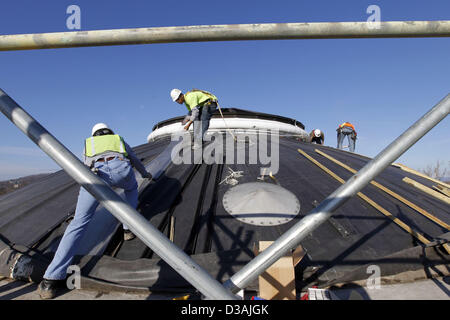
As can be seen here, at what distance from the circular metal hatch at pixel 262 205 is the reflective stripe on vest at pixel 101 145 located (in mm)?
1774

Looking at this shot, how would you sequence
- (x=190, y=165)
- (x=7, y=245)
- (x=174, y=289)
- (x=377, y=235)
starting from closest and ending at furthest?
1. (x=174, y=289)
2. (x=7, y=245)
3. (x=377, y=235)
4. (x=190, y=165)

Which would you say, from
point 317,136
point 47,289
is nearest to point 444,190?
point 47,289

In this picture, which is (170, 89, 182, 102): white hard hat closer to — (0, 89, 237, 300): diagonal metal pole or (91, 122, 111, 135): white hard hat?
(91, 122, 111, 135): white hard hat

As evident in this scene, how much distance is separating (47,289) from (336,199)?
259 cm

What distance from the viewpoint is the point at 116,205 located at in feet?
3.43

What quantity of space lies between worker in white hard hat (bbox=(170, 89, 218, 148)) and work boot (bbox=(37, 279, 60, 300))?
3.87 m

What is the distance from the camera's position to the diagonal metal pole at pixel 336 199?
108cm

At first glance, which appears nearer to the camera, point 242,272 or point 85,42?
point 242,272

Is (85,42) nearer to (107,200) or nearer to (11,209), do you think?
(107,200)

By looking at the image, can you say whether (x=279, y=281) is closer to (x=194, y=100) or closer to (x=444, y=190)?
(x=194, y=100)

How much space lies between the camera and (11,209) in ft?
13.2

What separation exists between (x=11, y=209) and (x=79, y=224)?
296cm
